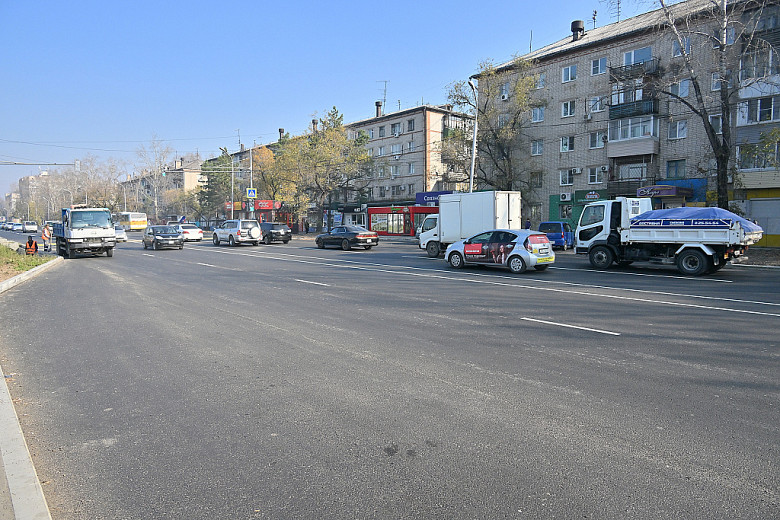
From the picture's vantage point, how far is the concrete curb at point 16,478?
9.86 feet

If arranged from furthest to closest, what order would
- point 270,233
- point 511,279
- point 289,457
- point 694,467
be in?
point 270,233
point 511,279
point 289,457
point 694,467

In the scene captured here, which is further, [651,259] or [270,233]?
[270,233]

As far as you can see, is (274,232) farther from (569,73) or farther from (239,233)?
(569,73)

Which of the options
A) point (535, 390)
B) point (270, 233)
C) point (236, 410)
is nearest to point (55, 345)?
point (236, 410)

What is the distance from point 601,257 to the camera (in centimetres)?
1825

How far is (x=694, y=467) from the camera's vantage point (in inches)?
138

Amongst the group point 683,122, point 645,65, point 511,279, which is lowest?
point 511,279

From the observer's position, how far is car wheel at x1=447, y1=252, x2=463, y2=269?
59.0 feet

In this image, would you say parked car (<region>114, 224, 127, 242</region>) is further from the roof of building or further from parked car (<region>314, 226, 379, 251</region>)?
the roof of building

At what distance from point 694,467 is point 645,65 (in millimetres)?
37951

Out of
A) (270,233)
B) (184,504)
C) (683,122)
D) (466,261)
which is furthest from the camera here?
(270,233)

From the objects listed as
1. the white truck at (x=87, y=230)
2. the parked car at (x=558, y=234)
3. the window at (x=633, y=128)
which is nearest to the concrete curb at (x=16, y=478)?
the white truck at (x=87, y=230)

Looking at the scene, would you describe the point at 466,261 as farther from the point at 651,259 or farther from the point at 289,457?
the point at 289,457

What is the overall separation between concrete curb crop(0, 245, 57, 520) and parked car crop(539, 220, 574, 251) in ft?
87.7
